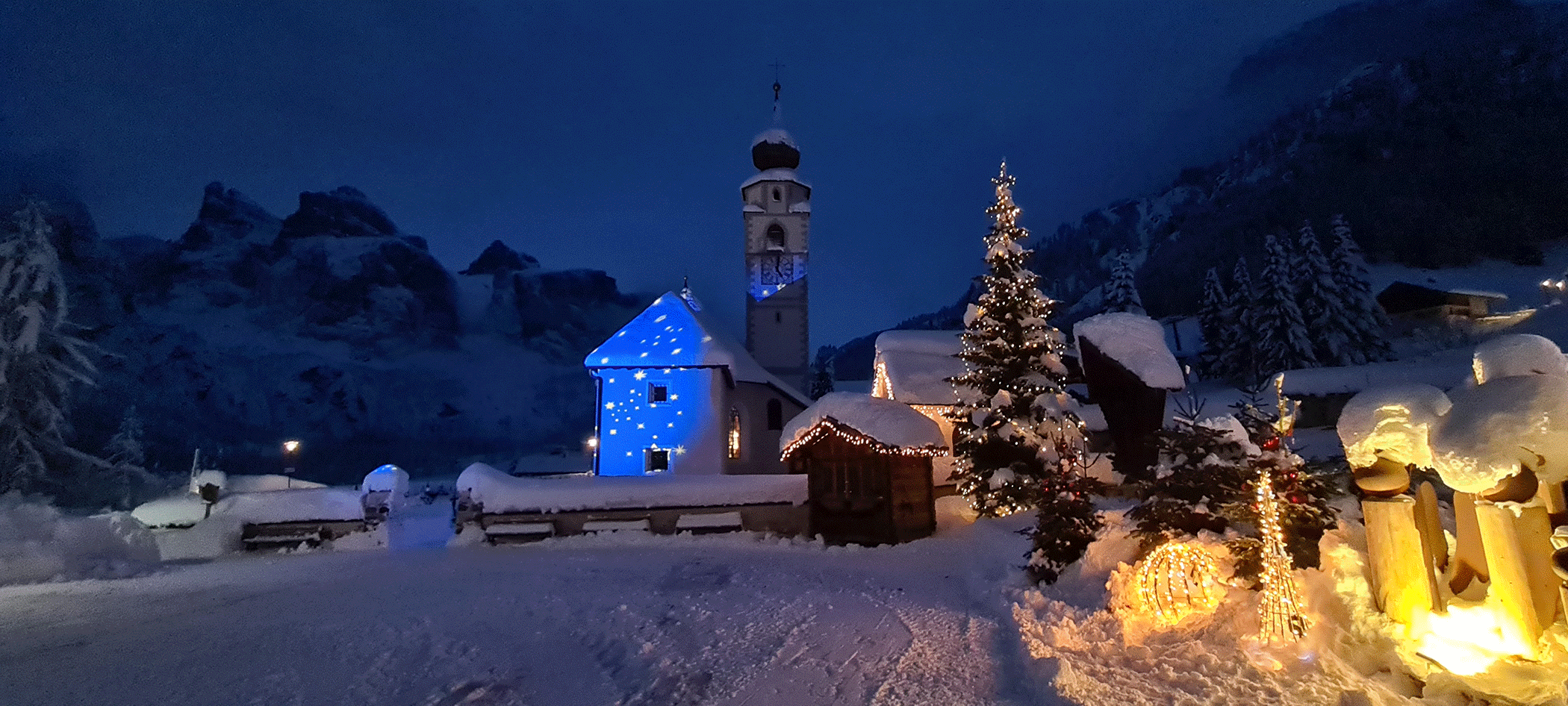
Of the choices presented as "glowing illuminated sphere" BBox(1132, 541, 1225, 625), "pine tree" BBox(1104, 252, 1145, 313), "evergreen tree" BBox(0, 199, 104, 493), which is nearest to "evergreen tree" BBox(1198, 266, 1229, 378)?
"pine tree" BBox(1104, 252, 1145, 313)

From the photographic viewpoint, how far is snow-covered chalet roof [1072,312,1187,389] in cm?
2020

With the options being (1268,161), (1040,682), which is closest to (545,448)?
(1040,682)

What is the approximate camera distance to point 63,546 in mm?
13914

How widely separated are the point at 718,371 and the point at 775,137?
23004 mm

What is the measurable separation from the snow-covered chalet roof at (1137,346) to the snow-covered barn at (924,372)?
4.68 meters

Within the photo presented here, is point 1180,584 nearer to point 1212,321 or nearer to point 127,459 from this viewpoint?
point 1212,321

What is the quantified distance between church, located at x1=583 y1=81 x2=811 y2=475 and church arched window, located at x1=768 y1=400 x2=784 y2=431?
5 cm

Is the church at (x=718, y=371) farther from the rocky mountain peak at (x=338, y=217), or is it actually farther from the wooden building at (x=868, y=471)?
the rocky mountain peak at (x=338, y=217)

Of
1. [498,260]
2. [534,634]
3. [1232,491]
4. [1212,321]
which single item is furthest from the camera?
[498,260]

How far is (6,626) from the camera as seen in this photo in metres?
10.0

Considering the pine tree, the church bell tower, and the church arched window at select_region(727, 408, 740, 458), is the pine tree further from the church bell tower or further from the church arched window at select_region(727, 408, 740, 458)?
the church arched window at select_region(727, 408, 740, 458)

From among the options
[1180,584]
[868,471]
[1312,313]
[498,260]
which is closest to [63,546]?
[868,471]

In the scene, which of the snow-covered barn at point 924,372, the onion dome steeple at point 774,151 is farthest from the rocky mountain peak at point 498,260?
the snow-covered barn at point 924,372

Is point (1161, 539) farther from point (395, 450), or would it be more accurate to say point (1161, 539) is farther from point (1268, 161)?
point (1268, 161)
